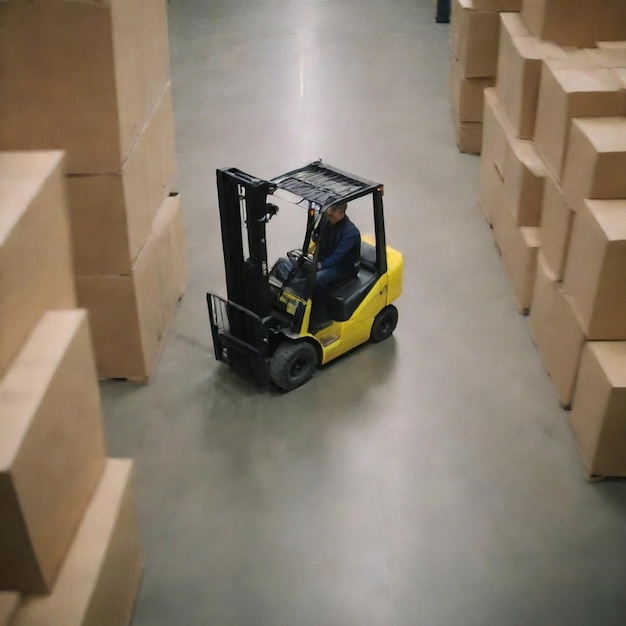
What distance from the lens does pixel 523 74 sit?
5.92 meters

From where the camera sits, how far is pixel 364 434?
4.88 metres

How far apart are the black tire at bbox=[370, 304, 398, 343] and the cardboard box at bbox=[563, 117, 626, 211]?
1.42 m

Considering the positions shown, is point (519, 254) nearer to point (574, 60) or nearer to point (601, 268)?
point (574, 60)

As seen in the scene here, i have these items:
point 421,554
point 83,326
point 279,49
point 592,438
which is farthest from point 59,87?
point 279,49

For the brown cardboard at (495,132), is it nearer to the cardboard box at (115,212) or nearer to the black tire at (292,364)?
the black tire at (292,364)

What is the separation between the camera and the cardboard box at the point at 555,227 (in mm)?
4945

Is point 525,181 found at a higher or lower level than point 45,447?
lower

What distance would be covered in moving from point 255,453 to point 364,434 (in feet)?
2.20

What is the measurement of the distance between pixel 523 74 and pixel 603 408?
2.77 metres

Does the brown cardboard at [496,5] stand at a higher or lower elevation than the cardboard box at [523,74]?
higher

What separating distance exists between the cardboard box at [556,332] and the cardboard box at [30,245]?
296 cm

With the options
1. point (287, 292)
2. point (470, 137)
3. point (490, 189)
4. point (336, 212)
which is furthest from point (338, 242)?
point (470, 137)

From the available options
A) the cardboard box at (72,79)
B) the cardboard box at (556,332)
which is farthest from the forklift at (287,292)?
the cardboard box at (556,332)

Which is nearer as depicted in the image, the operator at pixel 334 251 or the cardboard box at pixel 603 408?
the cardboard box at pixel 603 408
